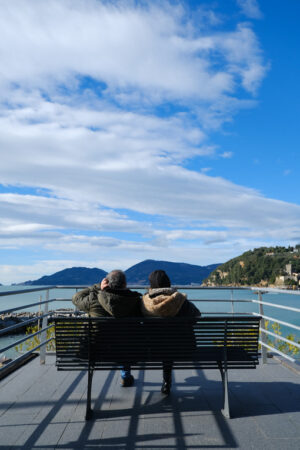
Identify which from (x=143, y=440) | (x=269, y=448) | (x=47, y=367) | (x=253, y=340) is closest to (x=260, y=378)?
(x=253, y=340)

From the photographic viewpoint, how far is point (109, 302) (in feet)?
10.7

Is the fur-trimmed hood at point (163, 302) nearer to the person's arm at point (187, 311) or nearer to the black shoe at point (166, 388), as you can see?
the person's arm at point (187, 311)

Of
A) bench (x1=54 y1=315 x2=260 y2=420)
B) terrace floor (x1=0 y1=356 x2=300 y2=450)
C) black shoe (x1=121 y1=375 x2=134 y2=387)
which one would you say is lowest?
terrace floor (x1=0 y1=356 x2=300 y2=450)

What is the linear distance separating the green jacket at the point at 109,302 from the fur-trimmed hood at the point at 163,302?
→ 0.11 meters

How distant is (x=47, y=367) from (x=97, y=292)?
1.77m

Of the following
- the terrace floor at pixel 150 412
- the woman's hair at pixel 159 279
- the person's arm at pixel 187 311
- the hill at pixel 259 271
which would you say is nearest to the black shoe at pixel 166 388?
the terrace floor at pixel 150 412

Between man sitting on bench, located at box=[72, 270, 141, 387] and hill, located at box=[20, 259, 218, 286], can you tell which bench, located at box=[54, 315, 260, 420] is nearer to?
man sitting on bench, located at box=[72, 270, 141, 387]

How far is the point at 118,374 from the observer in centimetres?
434

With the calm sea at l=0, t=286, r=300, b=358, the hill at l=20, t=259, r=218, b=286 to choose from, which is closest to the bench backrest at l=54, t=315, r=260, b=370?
the calm sea at l=0, t=286, r=300, b=358

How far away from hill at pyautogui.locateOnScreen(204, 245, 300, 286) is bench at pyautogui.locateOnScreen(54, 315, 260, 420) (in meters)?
76.2

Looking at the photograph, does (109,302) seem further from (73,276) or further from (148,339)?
(73,276)

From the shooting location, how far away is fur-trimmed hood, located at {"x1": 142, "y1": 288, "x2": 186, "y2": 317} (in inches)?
127

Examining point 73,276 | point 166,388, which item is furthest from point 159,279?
point 73,276

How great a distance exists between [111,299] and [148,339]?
44cm
